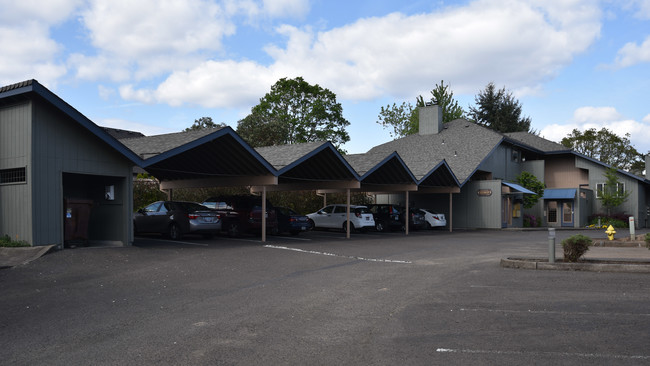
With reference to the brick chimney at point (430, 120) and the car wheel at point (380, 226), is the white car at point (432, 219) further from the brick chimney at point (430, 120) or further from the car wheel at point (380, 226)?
the brick chimney at point (430, 120)

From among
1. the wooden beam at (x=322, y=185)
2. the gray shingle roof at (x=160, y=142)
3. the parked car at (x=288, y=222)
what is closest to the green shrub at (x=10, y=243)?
the gray shingle roof at (x=160, y=142)

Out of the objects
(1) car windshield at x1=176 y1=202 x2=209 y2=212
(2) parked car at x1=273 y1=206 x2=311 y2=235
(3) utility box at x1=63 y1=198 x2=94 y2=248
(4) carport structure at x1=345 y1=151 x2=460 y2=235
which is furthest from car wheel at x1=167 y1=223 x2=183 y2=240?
(4) carport structure at x1=345 y1=151 x2=460 y2=235

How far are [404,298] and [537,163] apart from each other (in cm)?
3788

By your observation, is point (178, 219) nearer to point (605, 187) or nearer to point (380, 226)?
point (380, 226)

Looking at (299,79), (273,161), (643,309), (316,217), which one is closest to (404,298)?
(643,309)

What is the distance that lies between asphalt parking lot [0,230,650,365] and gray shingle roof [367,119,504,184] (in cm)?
2022

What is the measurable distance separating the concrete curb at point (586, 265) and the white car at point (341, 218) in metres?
15.0

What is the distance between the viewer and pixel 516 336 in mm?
6281

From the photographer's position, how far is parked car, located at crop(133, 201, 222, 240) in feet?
62.2

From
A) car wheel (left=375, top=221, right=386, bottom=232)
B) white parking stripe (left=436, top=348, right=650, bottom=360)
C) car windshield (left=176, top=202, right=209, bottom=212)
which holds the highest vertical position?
car windshield (left=176, top=202, right=209, bottom=212)

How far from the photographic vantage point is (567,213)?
1597 inches

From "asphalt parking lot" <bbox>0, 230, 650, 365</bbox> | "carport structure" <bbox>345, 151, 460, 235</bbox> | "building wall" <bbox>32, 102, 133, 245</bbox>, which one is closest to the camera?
"asphalt parking lot" <bbox>0, 230, 650, 365</bbox>

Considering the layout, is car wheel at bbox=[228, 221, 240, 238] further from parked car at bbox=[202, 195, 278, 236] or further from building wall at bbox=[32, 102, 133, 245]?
building wall at bbox=[32, 102, 133, 245]

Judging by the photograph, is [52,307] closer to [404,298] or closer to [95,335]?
[95,335]
